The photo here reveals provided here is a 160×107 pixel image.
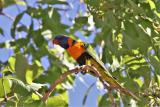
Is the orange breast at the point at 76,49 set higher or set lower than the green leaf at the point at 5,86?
lower

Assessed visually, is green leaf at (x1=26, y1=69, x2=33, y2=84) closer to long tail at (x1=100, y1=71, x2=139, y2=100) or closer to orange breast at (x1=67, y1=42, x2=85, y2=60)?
long tail at (x1=100, y1=71, x2=139, y2=100)

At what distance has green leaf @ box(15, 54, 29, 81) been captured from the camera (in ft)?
5.31

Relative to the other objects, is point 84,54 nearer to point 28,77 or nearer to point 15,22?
point 28,77

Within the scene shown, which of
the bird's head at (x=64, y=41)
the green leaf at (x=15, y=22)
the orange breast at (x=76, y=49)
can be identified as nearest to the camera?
the orange breast at (x=76, y=49)

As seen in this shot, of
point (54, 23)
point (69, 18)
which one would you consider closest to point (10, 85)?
point (54, 23)

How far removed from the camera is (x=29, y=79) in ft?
5.35

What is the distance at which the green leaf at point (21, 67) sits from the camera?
1.62 metres

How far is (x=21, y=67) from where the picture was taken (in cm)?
167

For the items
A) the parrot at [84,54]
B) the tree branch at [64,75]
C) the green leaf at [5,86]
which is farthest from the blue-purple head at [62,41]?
the green leaf at [5,86]

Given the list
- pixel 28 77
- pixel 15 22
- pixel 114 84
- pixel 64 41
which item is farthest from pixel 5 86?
pixel 15 22

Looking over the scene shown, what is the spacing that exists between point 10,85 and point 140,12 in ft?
1.97

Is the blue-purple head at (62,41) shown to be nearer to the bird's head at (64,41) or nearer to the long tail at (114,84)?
the bird's head at (64,41)

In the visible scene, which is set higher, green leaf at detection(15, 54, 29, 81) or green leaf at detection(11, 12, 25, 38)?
green leaf at detection(15, 54, 29, 81)

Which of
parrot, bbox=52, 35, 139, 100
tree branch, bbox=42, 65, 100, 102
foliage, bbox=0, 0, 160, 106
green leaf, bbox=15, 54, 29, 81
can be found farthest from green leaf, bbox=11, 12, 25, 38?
tree branch, bbox=42, 65, 100, 102
